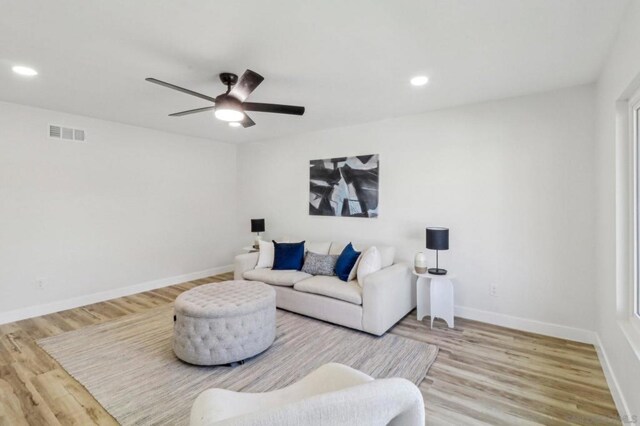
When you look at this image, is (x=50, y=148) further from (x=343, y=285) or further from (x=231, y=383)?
(x=343, y=285)

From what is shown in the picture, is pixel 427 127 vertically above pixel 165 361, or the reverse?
pixel 427 127

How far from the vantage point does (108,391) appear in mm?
2201

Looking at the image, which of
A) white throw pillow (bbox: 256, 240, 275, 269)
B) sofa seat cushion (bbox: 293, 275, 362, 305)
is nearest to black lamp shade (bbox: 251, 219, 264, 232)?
white throw pillow (bbox: 256, 240, 275, 269)

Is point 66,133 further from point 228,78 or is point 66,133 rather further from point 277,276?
point 277,276

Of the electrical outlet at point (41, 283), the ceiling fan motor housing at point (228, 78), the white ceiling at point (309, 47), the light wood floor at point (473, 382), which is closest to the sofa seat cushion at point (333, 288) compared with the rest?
the light wood floor at point (473, 382)

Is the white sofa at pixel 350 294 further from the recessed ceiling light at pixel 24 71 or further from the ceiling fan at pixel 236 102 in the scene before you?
the recessed ceiling light at pixel 24 71

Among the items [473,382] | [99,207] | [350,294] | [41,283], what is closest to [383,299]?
[350,294]

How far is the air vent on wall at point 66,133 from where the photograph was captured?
3.78 meters

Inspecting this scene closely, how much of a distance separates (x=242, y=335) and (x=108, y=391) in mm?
999

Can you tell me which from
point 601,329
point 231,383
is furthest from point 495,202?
point 231,383

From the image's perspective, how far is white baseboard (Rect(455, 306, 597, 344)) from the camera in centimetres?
292

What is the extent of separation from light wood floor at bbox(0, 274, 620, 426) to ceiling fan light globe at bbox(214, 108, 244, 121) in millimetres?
2337

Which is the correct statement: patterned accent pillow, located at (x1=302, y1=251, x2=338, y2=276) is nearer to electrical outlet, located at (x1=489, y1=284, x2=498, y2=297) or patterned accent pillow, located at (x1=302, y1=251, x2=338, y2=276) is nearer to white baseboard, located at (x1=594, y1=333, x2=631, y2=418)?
electrical outlet, located at (x1=489, y1=284, x2=498, y2=297)

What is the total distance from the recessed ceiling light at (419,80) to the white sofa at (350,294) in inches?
76.0
